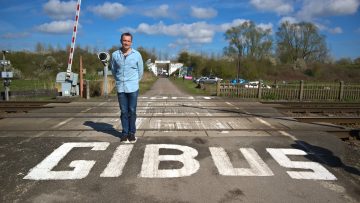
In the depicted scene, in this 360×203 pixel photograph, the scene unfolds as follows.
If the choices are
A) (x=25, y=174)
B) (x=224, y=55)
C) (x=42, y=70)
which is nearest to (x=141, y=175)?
(x=25, y=174)

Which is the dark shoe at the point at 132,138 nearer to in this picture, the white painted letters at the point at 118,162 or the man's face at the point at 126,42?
the white painted letters at the point at 118,162

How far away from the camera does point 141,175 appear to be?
4.79 metres

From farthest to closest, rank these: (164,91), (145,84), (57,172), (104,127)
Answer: (145,84)
(164,91)
(104,127)
(57,172)

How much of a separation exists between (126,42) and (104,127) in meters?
2.81

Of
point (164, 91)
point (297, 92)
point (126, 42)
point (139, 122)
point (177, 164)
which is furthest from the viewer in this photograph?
point (164, 91)

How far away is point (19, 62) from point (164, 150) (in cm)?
4935

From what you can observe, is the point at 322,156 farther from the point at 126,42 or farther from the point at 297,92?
the point at 297,92

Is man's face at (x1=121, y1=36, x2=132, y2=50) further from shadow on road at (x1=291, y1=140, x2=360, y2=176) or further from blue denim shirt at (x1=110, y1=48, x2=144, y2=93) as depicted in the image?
shadow on road at (x1=291, y1=140, x2=360, y2=176)

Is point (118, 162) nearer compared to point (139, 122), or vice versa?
point (118, 162)

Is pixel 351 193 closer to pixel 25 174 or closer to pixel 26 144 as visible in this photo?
pixel 25 174

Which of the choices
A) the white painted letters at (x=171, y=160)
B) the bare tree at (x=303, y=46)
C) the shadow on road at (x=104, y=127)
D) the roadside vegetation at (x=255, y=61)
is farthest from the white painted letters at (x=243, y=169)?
the bare tree at (x=303, y=46)

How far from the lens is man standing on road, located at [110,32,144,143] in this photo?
6.36 m

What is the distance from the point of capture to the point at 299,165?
5312 millimetres

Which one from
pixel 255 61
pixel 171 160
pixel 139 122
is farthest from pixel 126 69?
pixel 255 61
